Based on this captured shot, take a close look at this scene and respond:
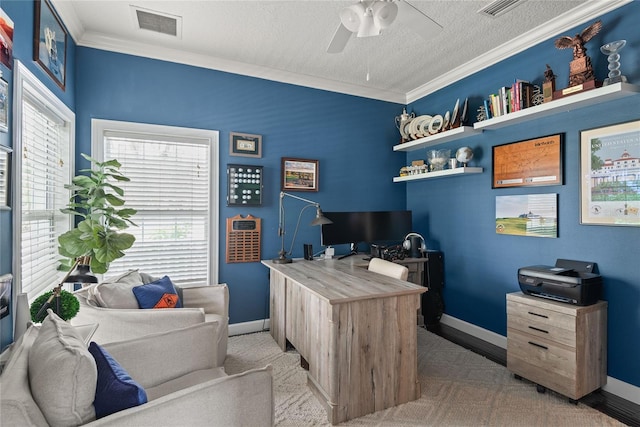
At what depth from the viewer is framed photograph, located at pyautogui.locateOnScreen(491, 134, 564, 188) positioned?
2668 millimetres

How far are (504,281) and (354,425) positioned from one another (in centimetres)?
202

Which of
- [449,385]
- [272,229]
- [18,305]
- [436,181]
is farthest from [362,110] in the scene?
[18,305]

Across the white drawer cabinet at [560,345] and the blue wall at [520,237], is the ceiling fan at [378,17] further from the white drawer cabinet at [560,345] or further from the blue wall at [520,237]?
the white drawer cabinet at [560,345]

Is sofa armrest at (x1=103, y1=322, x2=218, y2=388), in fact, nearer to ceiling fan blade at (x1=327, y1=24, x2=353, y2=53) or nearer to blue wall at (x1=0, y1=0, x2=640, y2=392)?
blue wall at (x1=0, y1=0, x2=640, y2=392)

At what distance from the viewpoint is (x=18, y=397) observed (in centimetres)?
93

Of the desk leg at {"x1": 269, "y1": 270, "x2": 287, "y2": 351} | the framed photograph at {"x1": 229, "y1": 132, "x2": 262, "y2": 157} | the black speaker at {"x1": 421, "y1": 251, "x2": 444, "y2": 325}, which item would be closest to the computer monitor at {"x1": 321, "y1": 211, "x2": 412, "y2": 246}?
the black speaker at {"x1": 421, "y1": 251, "x2": 444, "y2": 325}

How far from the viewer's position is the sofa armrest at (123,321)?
6.15 feet

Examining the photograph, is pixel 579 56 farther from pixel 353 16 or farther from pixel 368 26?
pixel 353 16

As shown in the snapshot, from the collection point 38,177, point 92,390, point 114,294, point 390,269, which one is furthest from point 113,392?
point 390,269

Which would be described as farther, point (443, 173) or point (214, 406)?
point (443, 173)

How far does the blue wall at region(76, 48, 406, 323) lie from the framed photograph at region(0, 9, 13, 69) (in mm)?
1415

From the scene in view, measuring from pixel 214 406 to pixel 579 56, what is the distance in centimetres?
320

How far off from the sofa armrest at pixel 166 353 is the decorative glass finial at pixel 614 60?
298 cm

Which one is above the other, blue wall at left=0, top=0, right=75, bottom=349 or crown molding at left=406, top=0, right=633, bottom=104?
crown molding at left=406, top=0, right=633, bottom=104
